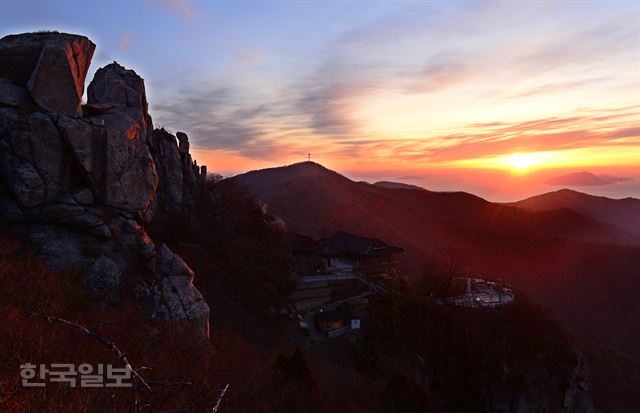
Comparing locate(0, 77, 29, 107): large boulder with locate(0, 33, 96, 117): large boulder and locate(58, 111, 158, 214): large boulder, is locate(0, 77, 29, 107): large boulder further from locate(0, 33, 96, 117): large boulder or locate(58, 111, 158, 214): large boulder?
locate(58, 111, 158, 214): large boulder

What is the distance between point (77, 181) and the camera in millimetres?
26391

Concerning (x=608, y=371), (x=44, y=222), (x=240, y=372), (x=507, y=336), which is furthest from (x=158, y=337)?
(x=608, y=371)

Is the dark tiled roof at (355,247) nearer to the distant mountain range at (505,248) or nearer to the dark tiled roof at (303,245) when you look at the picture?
the dark tiled roof at (303,245)

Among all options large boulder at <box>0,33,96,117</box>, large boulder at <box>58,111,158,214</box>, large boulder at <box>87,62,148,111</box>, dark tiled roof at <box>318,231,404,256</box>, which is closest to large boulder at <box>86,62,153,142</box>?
large boulder at <box>87,62,148,111</box>

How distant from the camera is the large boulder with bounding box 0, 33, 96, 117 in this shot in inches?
1027

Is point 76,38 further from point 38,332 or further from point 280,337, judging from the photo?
point 280,337

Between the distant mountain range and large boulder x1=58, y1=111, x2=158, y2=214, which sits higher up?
large boulder x1=58, y1=111, x2=158, y2=214

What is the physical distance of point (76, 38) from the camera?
29172mm

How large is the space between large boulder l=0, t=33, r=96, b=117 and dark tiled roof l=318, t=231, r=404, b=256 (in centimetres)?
3266

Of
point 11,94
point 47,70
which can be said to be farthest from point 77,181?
point 47,70

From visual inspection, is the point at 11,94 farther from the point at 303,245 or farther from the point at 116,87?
the point at 303,245

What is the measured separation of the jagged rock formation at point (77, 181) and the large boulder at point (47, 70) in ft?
0.21

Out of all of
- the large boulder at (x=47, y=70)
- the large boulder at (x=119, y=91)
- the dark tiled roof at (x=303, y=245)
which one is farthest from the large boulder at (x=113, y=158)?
the dark tiled roof at (x=303, y=245)

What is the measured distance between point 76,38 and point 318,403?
109ft
